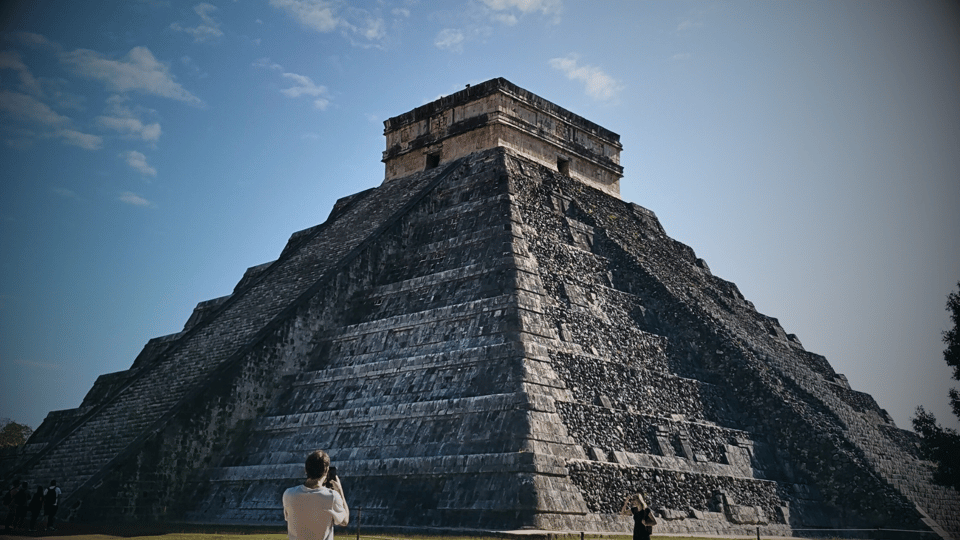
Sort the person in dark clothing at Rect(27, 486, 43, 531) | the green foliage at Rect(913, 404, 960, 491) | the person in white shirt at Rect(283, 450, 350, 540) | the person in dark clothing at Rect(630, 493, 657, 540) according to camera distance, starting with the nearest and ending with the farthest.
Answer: the person in white shirt at Rect(283, 450, 350, 540)
the person in dark clothing at Rect(630, 493, 657, 540)
the person in dark clothing at Rect(27, 486, 43, 531)
the green foliage at Rect(913, 404, 960, 491)

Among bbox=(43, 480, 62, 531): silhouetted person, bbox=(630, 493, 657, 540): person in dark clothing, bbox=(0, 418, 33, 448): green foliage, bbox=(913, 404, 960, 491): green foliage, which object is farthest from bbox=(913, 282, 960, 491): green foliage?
bbox=(0, 418, 33, 448): green foliage

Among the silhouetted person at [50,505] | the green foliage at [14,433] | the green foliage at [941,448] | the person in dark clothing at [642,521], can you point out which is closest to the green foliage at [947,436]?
the green foliage at [941,448]

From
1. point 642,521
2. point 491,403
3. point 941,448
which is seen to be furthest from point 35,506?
point 941,448

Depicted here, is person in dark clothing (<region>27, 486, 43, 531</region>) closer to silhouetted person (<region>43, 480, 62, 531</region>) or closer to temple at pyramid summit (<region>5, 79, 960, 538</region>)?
silhouetted person (<region>43, 480, 62, 531</region>)

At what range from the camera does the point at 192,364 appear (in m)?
17.2

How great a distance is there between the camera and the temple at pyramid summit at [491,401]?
42.6ft

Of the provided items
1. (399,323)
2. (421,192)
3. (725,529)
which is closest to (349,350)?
(399,323)

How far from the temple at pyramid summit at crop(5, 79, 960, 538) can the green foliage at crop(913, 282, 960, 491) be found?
1.54 feet

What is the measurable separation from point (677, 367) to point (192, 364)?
9.76m

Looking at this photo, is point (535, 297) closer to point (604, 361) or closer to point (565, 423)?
point (604, 361)

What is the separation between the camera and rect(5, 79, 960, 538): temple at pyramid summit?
13.0 metres

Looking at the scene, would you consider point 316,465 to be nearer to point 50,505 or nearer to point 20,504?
point 50,505

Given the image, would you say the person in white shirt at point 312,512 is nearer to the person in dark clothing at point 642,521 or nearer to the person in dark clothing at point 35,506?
the person in dark clothing at point 642,521

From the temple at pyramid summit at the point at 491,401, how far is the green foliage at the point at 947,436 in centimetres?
47
